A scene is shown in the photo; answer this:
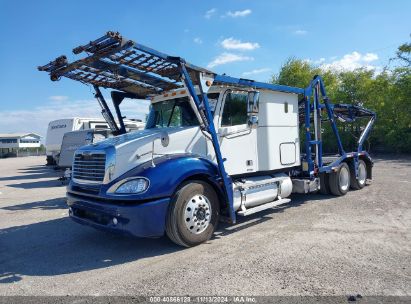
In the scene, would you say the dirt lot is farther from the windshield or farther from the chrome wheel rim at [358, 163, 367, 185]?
the chrome wheel rim at [358, 163, 367, 185]

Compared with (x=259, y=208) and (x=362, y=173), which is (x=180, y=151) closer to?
(x=259, y=208)

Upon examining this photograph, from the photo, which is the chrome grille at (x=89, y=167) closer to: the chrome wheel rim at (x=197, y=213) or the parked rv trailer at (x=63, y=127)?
the chrome wheel rim at (x=197, y=213)

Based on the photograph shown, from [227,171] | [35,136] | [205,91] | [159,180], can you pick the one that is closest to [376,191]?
[227,171]

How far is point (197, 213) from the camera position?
554 centimetres

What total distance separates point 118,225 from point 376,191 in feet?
26.1

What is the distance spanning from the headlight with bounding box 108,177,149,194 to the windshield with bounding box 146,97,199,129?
180 centimetres

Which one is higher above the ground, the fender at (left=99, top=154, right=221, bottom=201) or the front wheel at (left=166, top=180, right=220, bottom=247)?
the fender at (left=99, top=154, right=221, bottom=201)

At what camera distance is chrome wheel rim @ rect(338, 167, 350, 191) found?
9.71m

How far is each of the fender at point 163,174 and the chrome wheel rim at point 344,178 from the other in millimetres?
5508

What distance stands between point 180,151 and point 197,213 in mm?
1078

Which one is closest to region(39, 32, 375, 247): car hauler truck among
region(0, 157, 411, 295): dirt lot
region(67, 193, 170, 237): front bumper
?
region(67, 193, 170, 237): front bumper

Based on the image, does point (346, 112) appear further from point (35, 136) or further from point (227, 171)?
point (35, 136)

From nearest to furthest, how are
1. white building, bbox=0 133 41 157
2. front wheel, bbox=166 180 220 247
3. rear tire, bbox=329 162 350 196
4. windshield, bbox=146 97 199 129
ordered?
front wheel, bbox=166 180 220 247, windshield, bbox=146 97 199 129, rear tire, bbox=329 162 350 196, white building, bbox=0 133 41 157

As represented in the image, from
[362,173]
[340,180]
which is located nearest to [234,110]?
[340,180]
